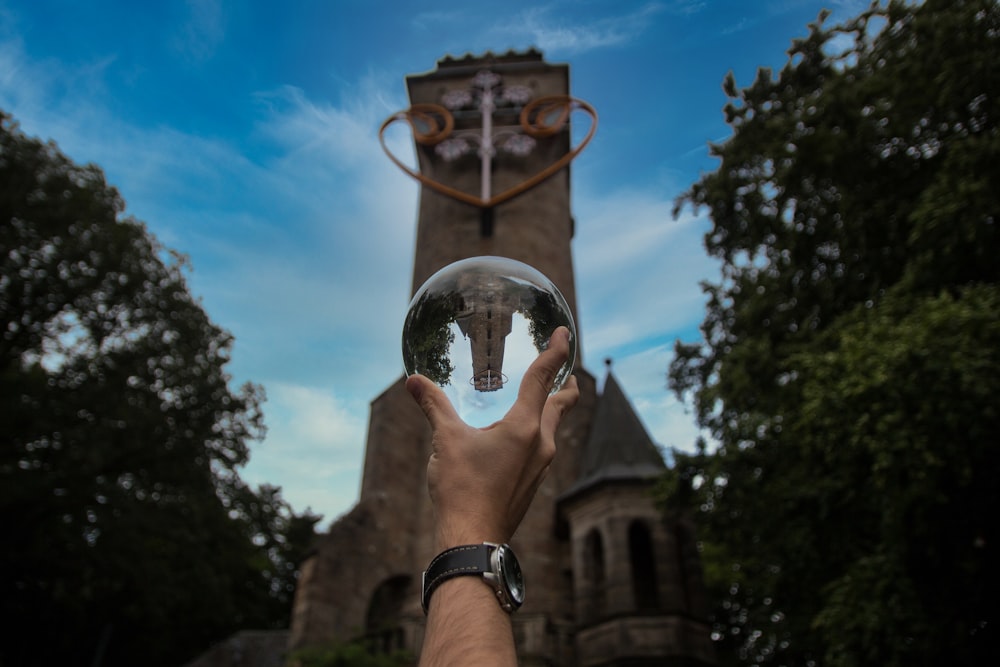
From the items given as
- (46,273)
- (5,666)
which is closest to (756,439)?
(46,273)

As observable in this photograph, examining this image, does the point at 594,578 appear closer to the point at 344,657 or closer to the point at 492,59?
the point at 344,657

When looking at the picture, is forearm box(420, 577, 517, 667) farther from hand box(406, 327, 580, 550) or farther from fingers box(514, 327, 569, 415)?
fingers box(514, 327, 569, 415)

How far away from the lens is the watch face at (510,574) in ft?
5.59

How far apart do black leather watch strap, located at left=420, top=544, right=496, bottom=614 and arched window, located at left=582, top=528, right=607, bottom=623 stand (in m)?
13.0

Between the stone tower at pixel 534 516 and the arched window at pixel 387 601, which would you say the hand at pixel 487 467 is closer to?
the stone tower at pixel 534 516

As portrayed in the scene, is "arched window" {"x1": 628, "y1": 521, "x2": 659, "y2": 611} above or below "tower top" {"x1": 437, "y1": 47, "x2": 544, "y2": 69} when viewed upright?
below

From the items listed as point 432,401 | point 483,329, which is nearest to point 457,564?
point 432,401

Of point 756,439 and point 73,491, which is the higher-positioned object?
point 73,491

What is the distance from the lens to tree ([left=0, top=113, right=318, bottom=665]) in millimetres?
15852

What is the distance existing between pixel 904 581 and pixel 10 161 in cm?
1802

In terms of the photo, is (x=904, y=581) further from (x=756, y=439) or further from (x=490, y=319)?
(x=490, y=319)

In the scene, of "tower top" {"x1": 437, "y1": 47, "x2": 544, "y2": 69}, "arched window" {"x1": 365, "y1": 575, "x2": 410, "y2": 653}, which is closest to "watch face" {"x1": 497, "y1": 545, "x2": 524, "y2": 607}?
"arched window" {"x1": 365, "y1": 575, "x2": 410, "y2": 653}

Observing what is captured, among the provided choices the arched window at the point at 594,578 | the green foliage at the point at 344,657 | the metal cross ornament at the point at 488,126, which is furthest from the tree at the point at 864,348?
the metal cross ornament at the point at 488,126

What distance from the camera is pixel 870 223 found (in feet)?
31.6
